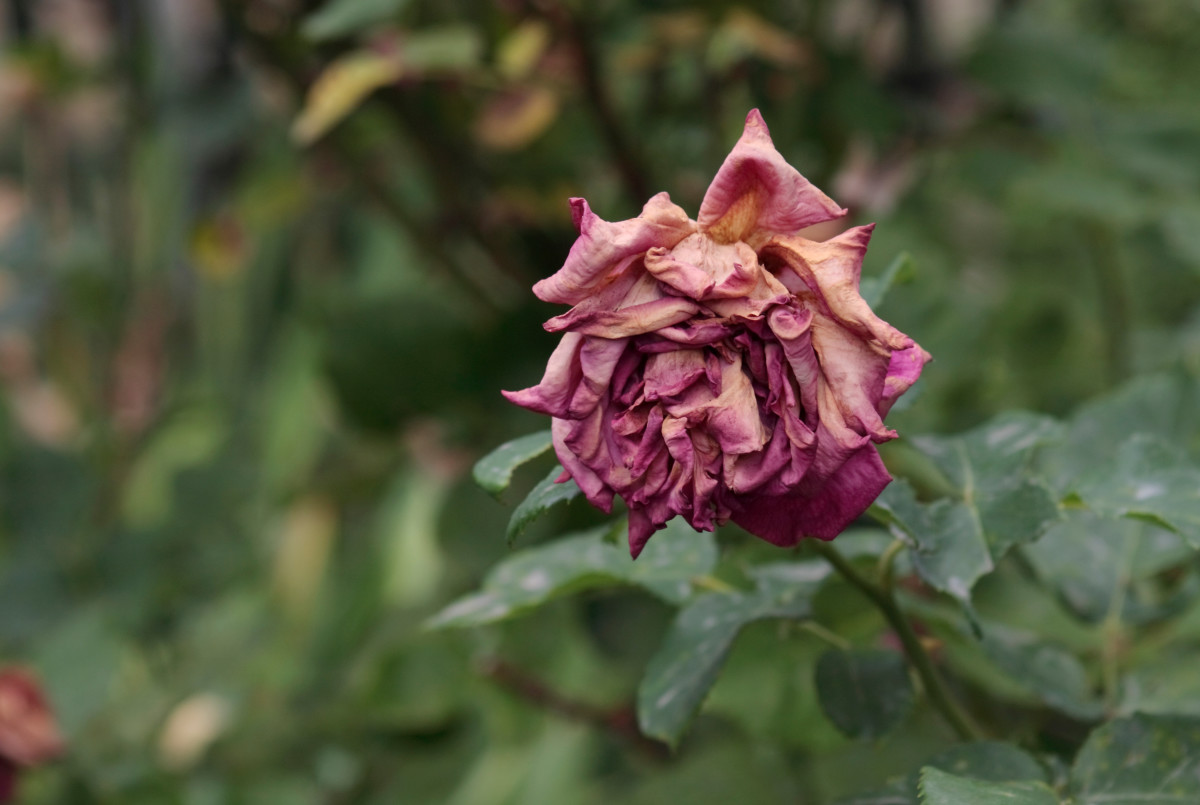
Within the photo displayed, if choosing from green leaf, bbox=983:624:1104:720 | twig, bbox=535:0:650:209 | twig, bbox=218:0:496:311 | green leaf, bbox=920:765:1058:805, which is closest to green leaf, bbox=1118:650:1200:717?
green leaf, bbox=983:624:1104:720

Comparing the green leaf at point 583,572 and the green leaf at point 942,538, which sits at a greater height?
the green leaf at point 942,538

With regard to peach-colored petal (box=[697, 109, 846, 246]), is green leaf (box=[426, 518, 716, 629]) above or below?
below

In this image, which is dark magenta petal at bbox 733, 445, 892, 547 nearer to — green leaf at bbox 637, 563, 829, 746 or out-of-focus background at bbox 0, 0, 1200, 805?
green leaf at bbox 637, 563, 829, 746

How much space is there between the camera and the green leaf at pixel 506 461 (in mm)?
288

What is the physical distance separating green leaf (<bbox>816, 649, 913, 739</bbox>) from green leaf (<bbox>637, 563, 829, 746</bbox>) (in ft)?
0.07

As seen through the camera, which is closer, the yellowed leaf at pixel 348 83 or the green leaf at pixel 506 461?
the green leaf at pixel 506 461

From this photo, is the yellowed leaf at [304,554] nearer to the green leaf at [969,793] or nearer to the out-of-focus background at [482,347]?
the out-of-focus background at [482,347]

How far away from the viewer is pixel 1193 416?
0.46 m

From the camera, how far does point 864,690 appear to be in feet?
1.08

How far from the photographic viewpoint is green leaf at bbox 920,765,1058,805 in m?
0.24

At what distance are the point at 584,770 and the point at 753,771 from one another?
341 mm

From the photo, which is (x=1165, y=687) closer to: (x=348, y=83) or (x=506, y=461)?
(x=506, y=461)

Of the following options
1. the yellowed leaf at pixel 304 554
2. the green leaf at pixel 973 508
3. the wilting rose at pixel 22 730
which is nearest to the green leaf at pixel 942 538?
the green leaf at pixel 973 508

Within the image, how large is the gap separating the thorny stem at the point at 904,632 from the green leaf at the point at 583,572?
0.20 feet
